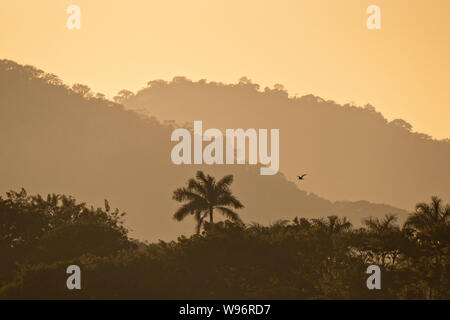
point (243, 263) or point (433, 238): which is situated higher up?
point (433, 238)

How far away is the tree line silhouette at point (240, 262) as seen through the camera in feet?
250

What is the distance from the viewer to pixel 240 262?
8369cm

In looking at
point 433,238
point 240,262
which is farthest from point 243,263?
point 433,238

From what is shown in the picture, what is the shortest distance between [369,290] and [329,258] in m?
11.4

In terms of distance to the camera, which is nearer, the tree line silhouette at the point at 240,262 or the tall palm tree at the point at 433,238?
the tree line silhouette at the point at 240,262

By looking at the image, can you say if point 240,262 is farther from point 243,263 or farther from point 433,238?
point 433,238

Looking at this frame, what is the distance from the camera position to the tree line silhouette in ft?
250

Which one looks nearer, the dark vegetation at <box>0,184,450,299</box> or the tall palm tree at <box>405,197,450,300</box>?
the dark vegetation at <box>0,184,450,299</box>

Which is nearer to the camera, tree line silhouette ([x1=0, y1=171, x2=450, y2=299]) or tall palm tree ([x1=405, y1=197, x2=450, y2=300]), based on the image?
tree line silhouette ([x1=0, y1=171, x2=450, y2=299])

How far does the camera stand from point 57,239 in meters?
91.1

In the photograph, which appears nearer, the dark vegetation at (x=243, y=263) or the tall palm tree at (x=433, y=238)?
the dark vegetation at (x=243, y=263)
